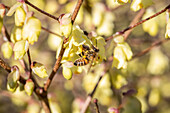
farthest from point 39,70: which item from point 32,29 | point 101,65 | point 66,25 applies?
point 101,65

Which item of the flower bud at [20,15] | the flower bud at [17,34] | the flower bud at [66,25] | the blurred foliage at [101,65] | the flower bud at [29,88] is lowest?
the flower bud at [29,88]

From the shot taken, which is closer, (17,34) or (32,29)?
(32,29)

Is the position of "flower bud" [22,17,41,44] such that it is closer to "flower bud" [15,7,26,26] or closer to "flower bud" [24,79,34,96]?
"flower bud" [15,7,26,26]

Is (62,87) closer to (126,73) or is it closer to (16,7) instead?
(126,73)

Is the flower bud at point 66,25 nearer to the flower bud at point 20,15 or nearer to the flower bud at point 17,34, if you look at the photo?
the flower bud at point 20,15

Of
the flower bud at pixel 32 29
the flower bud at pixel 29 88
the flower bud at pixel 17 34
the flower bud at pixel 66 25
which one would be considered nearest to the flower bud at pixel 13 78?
the flower bud at pixel 29 88

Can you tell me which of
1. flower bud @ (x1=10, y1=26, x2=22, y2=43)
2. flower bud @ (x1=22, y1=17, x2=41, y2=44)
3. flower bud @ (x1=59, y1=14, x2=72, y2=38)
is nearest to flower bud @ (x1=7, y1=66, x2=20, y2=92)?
flower bud @ (x1=22, y1=17, x2=41, y2=44)

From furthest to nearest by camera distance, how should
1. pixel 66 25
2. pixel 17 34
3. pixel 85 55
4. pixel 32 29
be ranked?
pixel 17 34, pixel 85 55, pixel 32 29, pixel 66 25

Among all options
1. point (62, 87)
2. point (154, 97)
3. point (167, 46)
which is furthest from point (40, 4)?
point (167, 46)

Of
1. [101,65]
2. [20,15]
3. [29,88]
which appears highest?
[101,65]

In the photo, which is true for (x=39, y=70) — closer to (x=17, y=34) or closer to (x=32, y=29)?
(x=32, y=29)

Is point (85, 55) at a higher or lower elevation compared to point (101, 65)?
lower

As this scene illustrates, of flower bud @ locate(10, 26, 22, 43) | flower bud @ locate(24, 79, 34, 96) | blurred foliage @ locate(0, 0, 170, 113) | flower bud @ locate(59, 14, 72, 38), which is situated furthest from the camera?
blurred foliage @ locate(0, 0, 170, 113)
